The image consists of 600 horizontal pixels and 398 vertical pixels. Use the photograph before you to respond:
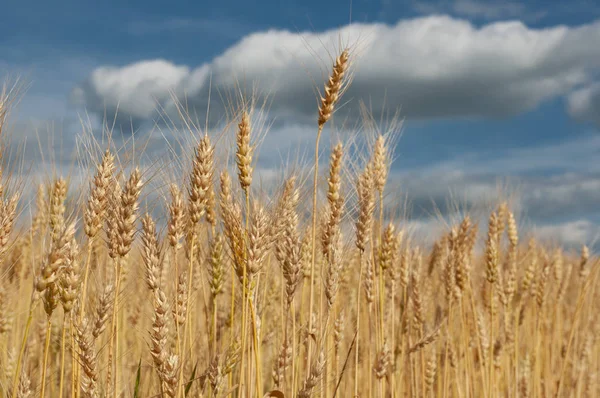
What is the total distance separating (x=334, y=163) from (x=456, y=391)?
281cm

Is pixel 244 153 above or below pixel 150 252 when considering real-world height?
above

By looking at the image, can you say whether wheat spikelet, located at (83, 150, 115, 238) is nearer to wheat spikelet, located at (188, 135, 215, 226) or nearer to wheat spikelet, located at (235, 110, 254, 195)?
wheat spikelet, located at (188, 135, 215, 226)

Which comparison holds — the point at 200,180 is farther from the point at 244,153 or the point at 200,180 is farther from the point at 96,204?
the point at 96,204

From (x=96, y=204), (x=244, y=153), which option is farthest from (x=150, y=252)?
(x=244, y=153)

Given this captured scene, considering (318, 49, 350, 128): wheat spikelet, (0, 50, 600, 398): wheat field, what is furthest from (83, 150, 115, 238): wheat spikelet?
(318, 49, 350, 128): wheat spikelet

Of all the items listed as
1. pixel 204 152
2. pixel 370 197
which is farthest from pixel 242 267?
pixel 370 197

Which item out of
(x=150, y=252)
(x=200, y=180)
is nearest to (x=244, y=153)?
(x=200, y=180)

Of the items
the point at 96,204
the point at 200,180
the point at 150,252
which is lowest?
the point at 150,252

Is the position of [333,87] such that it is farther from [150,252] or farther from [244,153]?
[150,252]

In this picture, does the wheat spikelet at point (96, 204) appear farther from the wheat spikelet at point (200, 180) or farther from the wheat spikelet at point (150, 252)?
the wheat spikelet at point (200, 180)

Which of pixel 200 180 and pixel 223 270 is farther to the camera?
pixel 223 270

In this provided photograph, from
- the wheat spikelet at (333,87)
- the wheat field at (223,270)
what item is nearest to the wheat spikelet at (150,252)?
the wheat field at (223,270)

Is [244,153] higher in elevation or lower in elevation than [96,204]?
higher

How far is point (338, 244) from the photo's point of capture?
10.3ft
